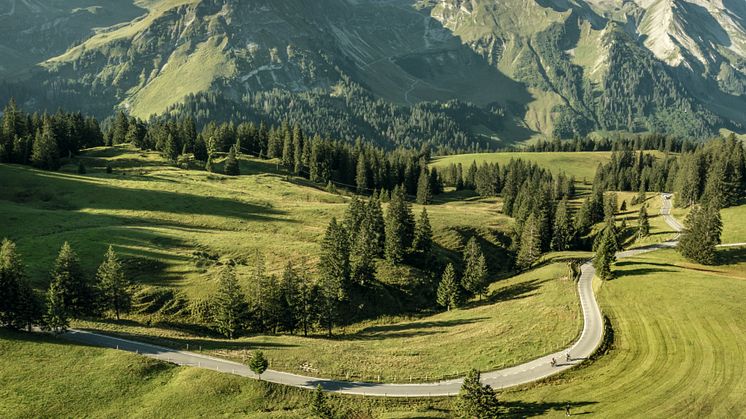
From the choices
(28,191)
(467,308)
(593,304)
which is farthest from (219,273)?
(28,191)

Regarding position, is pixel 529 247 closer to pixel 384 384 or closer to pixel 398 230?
pixel 398 230

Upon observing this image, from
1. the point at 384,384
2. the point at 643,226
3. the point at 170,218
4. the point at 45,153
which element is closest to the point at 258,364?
the point at 384,384

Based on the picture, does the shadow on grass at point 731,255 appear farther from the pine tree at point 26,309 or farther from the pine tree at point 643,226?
the pine tree at point 26,309

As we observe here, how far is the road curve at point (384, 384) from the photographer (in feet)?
146

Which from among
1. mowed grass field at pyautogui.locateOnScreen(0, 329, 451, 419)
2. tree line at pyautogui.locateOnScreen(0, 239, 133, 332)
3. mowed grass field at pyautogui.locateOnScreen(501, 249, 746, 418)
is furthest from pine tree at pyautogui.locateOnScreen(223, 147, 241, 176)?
mowed grass field at pyautogui.locateOnScreen(501, 249, 746, 418)

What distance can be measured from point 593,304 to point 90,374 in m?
64.2

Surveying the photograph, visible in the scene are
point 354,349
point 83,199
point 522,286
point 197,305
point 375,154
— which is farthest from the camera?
point 375,154

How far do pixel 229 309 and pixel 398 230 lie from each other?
3978 cm

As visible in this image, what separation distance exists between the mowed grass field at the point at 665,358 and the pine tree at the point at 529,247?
31.4 meters

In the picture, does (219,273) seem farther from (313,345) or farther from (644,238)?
(644,238)

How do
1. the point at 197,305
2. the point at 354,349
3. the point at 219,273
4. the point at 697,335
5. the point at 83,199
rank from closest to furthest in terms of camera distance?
the point at 697,335, the point at 354,349, the point at 197,305, the point at 219,273, the point at 83,199

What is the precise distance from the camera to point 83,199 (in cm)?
10719

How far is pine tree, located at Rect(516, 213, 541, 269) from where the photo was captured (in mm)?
102669

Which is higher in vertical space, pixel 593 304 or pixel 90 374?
pixel 593 304
